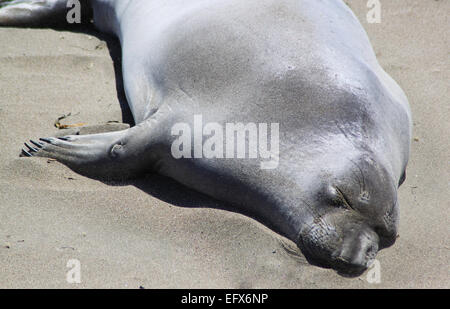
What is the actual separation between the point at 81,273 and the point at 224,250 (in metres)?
0.60

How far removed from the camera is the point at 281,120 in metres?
2.68

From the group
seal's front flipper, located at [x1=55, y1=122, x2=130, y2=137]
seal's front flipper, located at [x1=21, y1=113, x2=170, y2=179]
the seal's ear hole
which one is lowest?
the seal's ear hole

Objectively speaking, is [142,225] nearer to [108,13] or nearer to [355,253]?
[355,253]

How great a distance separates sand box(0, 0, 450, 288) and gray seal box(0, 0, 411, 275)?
101mm

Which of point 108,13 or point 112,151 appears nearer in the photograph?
point 112,151

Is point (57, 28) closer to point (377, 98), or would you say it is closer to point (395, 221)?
point (377, 98)

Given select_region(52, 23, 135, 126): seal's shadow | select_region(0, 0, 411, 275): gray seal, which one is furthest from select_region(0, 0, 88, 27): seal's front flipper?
select_region(0, 0, 411, 275): gray seal

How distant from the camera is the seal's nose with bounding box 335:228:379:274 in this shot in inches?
95.1

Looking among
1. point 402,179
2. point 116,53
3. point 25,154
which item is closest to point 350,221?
point 402,179

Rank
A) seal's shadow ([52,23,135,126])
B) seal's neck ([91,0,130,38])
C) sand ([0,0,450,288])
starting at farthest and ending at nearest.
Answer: seal's neck ([91,0,130,38])
seal's shadow ([52,23,135,126])
sand ([0,0,450,288])

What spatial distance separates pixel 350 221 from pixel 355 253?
13 centimetres

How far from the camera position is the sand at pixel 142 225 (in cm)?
241

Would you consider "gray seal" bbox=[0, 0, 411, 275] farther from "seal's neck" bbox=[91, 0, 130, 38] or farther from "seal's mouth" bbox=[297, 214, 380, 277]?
"seal's neck" bbox=[91, 0, 130, 38]
